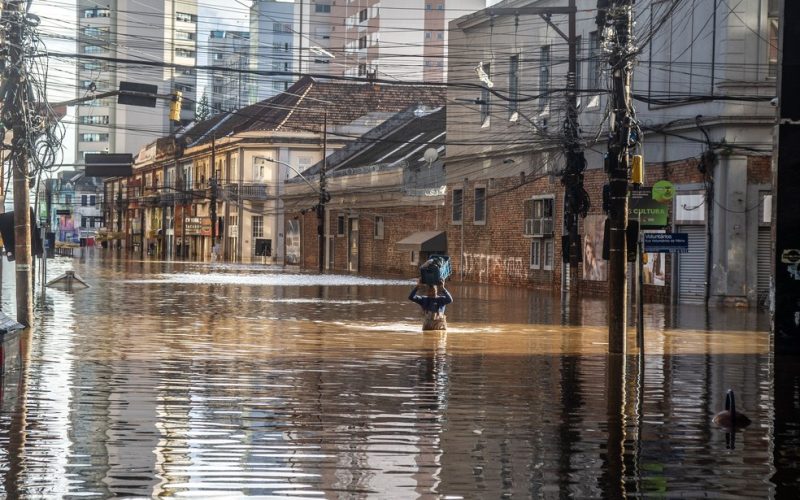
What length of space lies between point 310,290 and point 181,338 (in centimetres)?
2312

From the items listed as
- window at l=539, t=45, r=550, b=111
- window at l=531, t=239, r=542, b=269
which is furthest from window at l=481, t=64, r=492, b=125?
window at l=531, t=239, r=542, b=269

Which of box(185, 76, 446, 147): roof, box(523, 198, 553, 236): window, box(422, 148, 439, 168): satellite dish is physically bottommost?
box(523, 198, 553, 236): window

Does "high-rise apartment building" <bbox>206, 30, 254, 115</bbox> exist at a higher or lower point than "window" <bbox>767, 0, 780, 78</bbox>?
higher

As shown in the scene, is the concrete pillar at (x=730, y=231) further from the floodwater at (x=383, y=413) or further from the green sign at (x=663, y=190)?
the floodwater at (x=383, y=413)

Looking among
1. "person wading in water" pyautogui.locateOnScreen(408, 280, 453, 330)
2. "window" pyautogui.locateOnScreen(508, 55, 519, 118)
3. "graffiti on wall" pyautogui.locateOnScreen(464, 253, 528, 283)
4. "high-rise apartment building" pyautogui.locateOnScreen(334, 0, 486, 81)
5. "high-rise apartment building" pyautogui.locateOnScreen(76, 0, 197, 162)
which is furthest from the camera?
"high-rise apartment building" pyautogui.locateOnScreen(76, 0, 197, 162)

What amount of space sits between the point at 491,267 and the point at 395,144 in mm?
23373

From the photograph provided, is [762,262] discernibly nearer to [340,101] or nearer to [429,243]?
[429,243]

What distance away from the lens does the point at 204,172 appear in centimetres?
11219

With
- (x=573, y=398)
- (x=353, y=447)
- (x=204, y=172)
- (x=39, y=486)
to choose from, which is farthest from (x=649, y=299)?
(x=204, y=172)

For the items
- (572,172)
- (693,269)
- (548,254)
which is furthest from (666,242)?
(548,254)

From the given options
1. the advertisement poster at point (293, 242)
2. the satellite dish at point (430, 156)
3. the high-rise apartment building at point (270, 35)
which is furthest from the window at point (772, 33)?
the high-rise apartment building at point (270, 35)

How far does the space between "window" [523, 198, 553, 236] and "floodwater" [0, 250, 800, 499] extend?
876 inches

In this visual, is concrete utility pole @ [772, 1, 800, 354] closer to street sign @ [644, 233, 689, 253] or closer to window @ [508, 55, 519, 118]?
street sign @ [644, 233, 689, 253]

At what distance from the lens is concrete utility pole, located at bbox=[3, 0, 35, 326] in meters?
25.6
